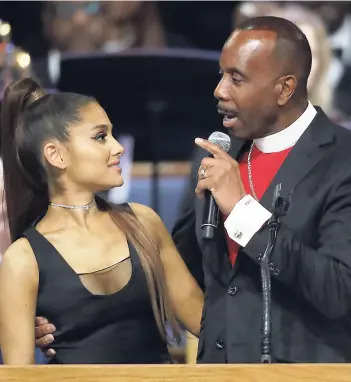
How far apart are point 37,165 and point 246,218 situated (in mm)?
594

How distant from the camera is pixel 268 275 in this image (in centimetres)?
227

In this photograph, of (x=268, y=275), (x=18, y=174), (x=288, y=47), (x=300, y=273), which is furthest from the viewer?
(x=18, y=174)

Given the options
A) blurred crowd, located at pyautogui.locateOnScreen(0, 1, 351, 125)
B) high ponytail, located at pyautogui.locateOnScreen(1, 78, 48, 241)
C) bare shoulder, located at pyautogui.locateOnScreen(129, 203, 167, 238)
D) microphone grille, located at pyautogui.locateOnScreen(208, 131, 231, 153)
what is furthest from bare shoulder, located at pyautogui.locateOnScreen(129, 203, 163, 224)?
blurred crowd, located at pyautogui.locateOnScreen(0, 1, 351, 125)

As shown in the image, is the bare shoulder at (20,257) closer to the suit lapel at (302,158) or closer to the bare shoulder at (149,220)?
the bare shoulder at (149,220)

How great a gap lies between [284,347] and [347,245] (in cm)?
30

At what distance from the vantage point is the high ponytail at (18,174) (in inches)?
107

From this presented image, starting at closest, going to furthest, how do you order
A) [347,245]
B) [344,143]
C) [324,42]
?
[347,245] < [344,143] < [324,42]

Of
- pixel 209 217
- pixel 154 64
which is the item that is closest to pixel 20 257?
pixel 209 217

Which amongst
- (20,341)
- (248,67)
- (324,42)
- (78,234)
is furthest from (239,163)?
(324,42)

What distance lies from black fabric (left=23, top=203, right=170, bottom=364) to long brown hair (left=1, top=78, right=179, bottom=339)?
4 centimetres

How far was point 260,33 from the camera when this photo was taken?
2.53 meters

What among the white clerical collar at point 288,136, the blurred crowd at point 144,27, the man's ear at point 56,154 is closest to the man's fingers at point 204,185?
the white clerical collar at point 288,136

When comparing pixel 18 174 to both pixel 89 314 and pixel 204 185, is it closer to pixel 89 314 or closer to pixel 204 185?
pixel 89 314

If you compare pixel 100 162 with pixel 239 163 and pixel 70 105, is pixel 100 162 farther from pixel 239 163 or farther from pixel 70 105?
pixel 239 163
